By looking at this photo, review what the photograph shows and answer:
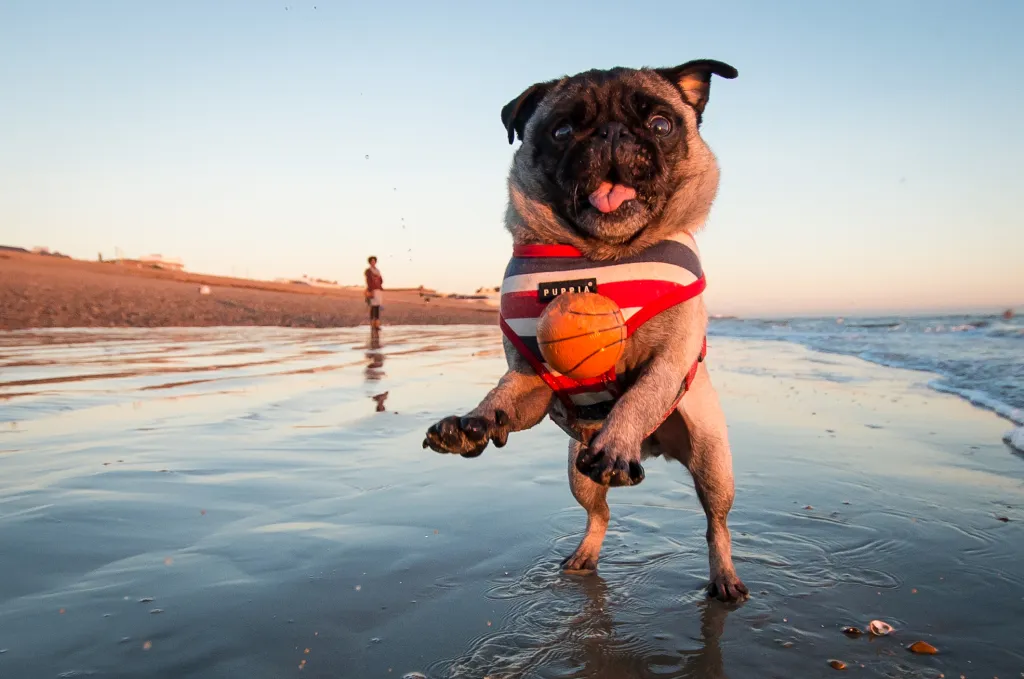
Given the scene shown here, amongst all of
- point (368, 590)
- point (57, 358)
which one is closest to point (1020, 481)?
point (368, 590)

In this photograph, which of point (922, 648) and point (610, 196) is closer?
point (922, 648)

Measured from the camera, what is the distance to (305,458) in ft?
17.3

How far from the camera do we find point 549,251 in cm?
335

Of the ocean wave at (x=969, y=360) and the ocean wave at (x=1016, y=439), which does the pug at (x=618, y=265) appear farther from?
the ocean wave at (x=969, y=360)

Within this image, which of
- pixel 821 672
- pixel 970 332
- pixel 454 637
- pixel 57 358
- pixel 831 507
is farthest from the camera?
pixel 970 332

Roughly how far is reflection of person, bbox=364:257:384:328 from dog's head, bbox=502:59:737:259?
19.0m

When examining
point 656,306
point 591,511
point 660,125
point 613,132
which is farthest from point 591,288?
point 591,511

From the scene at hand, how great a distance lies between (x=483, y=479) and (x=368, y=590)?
1944 mm

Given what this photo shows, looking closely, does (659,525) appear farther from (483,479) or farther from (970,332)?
(970,332)

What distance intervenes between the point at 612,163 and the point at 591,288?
21.9 inches

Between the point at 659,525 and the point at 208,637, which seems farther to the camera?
the point at 659,525

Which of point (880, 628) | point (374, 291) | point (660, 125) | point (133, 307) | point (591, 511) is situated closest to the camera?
point (880, 628)

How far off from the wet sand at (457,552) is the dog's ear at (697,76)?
2.30 m

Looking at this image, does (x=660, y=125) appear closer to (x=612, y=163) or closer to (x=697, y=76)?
(x=612, y=163)
